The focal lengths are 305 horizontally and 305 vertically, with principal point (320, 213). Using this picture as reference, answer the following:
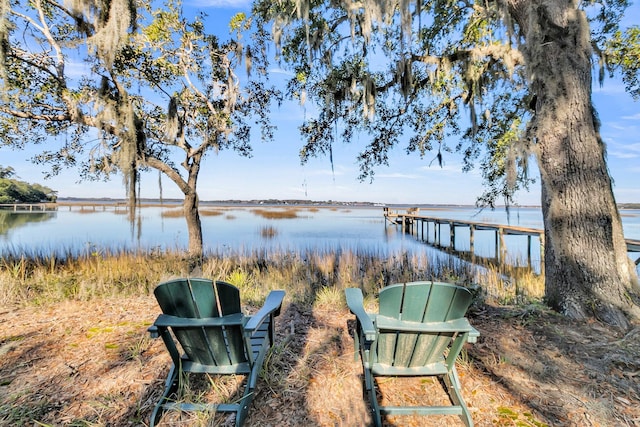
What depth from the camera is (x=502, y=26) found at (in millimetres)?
3723

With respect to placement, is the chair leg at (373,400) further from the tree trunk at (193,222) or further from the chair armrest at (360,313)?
the tree trunk at (193,222)

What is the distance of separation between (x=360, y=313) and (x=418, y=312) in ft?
1.21

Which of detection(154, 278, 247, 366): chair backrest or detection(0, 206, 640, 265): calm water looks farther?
detection(0, 206, 640, 265): calm water

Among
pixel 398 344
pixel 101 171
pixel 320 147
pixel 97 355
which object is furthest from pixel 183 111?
pixel 398 344

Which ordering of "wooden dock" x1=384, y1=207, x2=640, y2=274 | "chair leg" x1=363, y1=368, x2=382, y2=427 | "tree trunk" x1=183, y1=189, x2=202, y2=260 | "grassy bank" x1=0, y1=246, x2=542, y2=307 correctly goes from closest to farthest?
"chair leg" x1=363, y1=368, x2=382, y2=427, "grassy bank" x1=0, y1=246, x2=542, y2=307, "tree trunk" x1=183, y1=189, x2=202, y2=260, "wooden dock" x1=384, y1=207, x2=640, y2=274

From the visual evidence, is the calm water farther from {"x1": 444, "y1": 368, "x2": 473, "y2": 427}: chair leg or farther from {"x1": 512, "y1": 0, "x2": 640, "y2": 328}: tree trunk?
{"x1": 444, "y1": 368, "x2": 473, "y2": 427}: chair leg

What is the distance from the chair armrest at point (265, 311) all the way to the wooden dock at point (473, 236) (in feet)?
22.6

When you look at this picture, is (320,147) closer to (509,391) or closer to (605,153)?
(605,153)

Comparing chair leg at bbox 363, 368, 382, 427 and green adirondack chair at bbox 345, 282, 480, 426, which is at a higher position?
green adirondack chair at bbox 345, 282, 480, 426

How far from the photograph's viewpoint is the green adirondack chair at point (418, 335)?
69.7 inches

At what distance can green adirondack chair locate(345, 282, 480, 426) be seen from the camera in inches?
69.7

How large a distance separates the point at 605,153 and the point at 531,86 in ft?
3.53

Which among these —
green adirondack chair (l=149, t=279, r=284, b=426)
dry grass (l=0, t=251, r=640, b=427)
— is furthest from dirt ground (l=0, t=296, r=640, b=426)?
green adirondack chair (l=149, t=279, r=284, b=426)

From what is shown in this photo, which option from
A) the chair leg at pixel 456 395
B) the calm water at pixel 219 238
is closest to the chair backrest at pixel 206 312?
the chair leg at pixel 456 395
